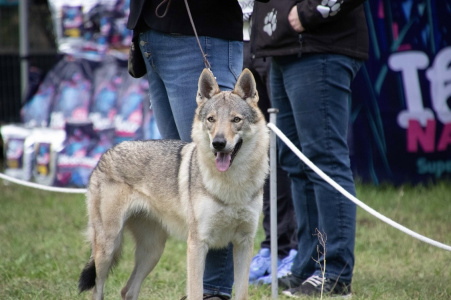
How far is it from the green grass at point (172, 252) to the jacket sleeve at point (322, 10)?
1.81 meters

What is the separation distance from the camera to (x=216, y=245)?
371 centimetres

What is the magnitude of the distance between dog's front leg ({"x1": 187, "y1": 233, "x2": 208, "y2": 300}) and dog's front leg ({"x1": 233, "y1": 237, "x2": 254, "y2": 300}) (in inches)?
8.3

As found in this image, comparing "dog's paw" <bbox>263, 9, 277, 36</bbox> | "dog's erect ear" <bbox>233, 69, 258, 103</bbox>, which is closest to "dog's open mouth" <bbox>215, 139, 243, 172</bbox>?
"dog's erect ear" <bbox>233, 69, 258, 103</bbox>

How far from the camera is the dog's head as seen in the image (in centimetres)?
355

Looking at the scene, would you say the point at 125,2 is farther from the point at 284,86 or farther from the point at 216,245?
the point at 216,245

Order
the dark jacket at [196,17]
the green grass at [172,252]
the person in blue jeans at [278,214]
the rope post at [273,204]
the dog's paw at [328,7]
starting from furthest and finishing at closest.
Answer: the person in blue jeans at [278,214], the green grass at [172,252], the rope post at [273,204], the dog's paw at [328,7], the dark jacket at [196,17]

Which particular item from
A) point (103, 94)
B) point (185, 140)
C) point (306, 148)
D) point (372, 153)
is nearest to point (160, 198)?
point (185, 140)

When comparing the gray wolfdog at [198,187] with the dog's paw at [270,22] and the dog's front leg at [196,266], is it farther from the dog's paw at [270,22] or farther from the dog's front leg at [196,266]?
the dog's paw at [270,22]

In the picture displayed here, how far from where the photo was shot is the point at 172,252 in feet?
18.9

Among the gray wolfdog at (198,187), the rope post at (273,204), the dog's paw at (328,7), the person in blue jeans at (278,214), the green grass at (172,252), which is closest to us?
the gray wolfdog at (198,187)

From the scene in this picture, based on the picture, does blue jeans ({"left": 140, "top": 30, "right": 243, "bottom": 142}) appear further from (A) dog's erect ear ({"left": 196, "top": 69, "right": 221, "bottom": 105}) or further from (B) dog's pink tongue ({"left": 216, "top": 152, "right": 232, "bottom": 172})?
(B) dog's pink tongue ({"left": 216, "top": 152, "right": 232, "bottom": 172})

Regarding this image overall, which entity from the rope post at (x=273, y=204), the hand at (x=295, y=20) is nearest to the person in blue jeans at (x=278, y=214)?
the rope post at (x=273, y=204)

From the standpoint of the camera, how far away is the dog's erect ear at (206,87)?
12.0ft

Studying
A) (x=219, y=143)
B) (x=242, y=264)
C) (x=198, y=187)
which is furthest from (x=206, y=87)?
(x=242, y=264)
